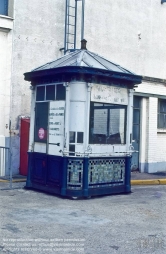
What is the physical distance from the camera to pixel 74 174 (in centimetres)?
1023

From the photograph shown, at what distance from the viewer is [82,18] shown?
14492 mm

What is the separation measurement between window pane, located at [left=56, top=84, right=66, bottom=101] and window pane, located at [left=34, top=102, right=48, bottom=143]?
0.53 m

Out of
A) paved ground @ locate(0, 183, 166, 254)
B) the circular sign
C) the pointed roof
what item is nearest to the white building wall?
the pointed roof

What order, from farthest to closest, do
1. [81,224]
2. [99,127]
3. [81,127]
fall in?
[99,127]
[81,127]
[81,224]

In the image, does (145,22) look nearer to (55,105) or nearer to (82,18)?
(82,18)

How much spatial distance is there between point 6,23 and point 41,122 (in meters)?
3.81

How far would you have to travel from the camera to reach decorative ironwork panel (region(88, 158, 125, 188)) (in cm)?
1047

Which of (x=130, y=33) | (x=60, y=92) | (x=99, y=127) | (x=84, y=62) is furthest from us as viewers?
(x=130, y=33)

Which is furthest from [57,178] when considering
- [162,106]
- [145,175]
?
[162,106]

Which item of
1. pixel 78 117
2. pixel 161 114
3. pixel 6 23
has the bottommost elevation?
pixel 78 117

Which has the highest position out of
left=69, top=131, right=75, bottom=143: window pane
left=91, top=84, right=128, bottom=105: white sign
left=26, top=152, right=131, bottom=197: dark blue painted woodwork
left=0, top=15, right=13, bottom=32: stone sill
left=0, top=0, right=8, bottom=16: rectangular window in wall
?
left=0, top=0, right=8, bottom=16: rectangular window in wall

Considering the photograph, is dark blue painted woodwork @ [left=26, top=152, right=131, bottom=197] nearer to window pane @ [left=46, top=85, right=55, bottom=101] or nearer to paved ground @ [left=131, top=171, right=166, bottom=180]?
window pane @ [left=46, top=85, right=55, bottom=101]

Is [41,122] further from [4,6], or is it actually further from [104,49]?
[104,49]

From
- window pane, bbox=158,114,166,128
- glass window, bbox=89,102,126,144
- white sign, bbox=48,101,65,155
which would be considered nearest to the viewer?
white sign, bbox=48,101,65,155
